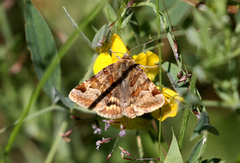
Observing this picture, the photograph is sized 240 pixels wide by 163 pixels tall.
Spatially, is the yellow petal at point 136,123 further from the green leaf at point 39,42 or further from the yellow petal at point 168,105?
the green leaf at point 39,42

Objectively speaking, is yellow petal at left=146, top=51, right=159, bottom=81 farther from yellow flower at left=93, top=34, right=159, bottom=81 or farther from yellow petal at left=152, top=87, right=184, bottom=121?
yellow petal at left=152, top=87, right=184, bottom=121

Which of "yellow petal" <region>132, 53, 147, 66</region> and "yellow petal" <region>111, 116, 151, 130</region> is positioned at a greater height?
"yellow petal" <region>132, 53, 147, 66</region>

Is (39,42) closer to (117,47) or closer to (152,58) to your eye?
(117,47)

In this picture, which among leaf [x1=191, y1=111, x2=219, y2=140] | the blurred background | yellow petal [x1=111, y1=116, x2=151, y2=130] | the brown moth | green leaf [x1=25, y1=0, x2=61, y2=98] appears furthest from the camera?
the blurred background

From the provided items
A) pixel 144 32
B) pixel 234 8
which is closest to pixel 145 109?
pixel 234 8

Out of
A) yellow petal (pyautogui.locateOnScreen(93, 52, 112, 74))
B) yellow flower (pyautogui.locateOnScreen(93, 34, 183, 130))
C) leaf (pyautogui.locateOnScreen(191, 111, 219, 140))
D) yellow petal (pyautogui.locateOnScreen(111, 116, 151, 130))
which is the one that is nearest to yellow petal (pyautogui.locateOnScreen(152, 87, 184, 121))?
yellow flower (pyautogui.locateOnScreen(93, 34, 183, 130))

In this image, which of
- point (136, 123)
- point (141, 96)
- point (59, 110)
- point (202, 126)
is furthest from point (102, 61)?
point (59, 110)
